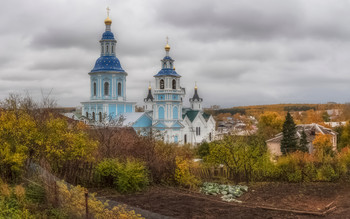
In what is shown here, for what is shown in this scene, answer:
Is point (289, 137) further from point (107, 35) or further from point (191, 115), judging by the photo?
point (107, 35)

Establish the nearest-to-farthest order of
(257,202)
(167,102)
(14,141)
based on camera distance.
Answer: (14,141) → (257,202) → (167,102)

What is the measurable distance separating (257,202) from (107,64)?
101 ft

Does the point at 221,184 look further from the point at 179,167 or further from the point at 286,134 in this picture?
the point at 286,134

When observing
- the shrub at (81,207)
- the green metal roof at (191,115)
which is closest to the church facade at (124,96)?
the green metal roof at (191,115)

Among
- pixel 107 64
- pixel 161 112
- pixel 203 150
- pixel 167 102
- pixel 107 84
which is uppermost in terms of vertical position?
pixel 107 64

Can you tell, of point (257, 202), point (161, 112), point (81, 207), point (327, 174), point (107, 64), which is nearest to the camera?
point (81, 207)

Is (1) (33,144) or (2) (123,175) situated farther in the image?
(2) (123,175)

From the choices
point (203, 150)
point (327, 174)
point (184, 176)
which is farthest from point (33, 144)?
point (203, 150)

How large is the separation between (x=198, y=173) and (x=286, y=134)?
62.1ft

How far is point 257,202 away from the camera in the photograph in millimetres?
13141

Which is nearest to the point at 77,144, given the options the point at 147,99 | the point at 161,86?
the point at 161,86

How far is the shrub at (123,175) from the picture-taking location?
13.4m

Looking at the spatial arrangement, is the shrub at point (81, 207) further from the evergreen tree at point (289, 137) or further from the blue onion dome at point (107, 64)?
the blue onion dome at point (107, 64)

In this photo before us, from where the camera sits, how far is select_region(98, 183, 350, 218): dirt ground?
11.1m
